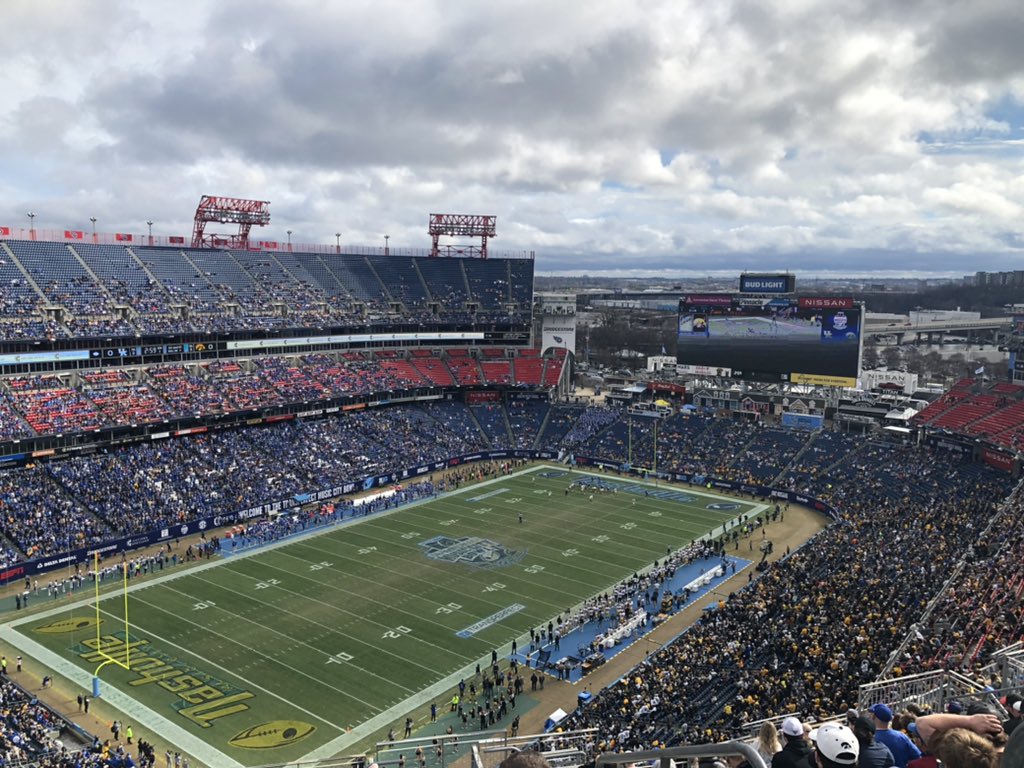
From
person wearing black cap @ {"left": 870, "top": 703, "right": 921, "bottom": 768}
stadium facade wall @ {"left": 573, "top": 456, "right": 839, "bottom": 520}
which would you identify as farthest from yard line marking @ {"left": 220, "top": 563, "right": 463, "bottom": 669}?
stadium facade wall @ {"left": 573, "top": 456, "right": 839, "bottom": 520}

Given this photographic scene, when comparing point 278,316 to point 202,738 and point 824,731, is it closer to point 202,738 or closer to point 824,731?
point 202,738

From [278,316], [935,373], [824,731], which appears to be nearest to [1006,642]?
[824,731]

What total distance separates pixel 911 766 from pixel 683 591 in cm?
3360

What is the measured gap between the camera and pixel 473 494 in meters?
55.7

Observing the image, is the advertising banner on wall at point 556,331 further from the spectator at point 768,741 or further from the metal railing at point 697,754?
the metal railing at point 697,754

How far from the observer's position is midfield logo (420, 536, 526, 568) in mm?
42062

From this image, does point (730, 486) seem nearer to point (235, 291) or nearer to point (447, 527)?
point (447, 527)

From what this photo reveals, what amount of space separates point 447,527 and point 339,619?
13.9m

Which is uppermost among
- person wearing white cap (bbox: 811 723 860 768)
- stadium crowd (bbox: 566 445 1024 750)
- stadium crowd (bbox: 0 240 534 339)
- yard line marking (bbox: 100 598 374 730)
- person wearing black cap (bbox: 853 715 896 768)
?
stadium crowd (bbox: 0 240 534 339)

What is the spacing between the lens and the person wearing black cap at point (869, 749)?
571 centimetres

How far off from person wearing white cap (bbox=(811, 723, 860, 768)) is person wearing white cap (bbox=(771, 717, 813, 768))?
0.39ft

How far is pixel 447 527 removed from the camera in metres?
47.9

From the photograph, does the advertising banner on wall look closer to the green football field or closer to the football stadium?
the football stadium

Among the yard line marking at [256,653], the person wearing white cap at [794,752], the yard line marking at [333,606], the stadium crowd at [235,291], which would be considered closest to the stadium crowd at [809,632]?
the yard line marking at [333,606]
